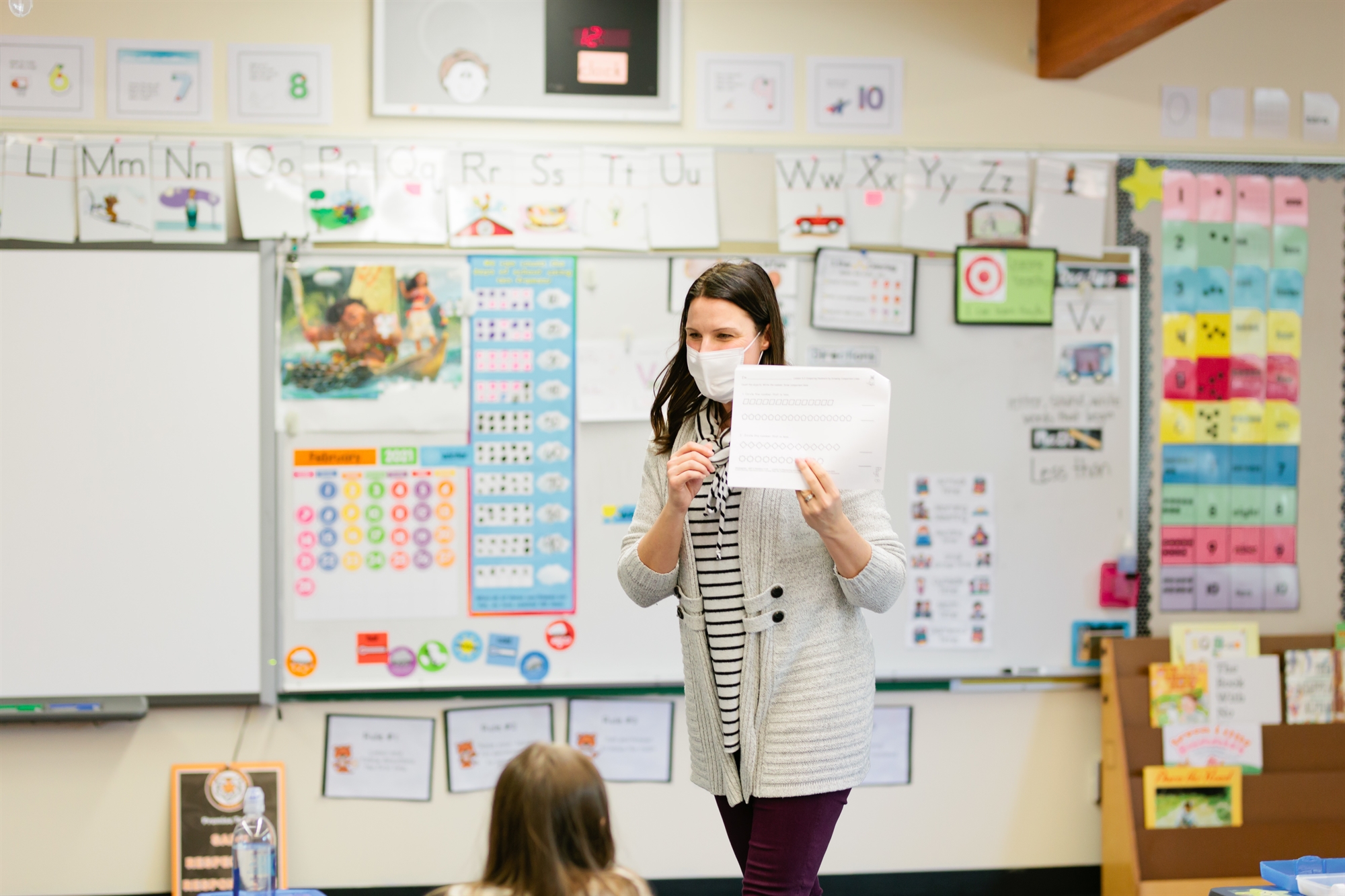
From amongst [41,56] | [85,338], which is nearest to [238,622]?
[85,338]

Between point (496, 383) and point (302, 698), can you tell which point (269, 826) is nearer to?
point (302, 698)

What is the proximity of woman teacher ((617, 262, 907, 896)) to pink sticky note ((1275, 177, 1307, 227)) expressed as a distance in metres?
1.99

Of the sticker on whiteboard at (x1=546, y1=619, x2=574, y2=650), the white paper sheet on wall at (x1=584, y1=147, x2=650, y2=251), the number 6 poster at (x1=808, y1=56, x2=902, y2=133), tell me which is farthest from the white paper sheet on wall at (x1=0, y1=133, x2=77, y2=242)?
the number 6 poster at (x1=808, y1=56, x2=902, y2=133)

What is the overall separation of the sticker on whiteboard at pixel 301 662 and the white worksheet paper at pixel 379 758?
5.6 inches

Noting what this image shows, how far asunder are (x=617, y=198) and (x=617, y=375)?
0.47 meters

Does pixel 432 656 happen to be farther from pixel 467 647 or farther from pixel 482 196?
pixel 482 196

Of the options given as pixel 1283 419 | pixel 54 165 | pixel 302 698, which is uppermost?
pixel 54 165

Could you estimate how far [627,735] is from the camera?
8.43 feet

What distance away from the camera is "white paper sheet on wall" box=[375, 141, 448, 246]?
248 cm

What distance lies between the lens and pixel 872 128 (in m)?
2.60

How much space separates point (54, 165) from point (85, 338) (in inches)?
17.5

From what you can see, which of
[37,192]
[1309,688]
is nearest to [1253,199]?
[1309,688]

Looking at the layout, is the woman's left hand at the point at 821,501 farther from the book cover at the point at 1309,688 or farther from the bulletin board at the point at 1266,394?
the book cover at the point at 1309,688

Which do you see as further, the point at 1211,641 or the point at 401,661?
the point at 1211,641
